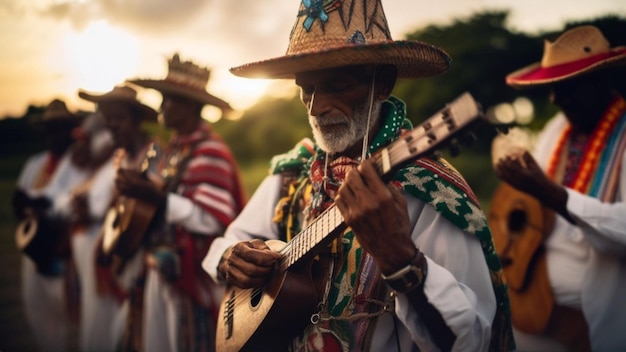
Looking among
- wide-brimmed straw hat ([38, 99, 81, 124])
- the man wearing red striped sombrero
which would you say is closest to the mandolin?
the man wearing red striped sombrero

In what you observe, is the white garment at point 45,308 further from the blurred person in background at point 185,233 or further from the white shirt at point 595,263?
the white shirt at point 595,263

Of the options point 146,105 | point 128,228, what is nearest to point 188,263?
point 128,228

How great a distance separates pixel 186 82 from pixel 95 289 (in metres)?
2.41

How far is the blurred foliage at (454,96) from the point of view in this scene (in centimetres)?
1044

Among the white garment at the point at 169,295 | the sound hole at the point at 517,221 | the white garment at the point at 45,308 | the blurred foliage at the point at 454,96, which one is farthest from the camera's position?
the blurred foliage at the point at 454,96

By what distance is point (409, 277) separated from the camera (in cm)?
155

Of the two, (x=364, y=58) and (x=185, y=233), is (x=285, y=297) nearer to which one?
(x=364, y=58)

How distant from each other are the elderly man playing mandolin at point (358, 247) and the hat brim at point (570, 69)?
1.17 meters

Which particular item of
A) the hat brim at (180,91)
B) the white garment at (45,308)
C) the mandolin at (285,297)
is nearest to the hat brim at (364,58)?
the mandolin at (285,297)

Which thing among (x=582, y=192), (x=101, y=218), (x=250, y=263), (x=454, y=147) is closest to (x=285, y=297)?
(x=250, y=263)

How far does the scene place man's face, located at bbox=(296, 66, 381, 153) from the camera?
1965mm

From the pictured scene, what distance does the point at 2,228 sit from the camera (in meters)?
15.8

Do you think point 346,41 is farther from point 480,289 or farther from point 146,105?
point 146,105

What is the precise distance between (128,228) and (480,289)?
277 cm
